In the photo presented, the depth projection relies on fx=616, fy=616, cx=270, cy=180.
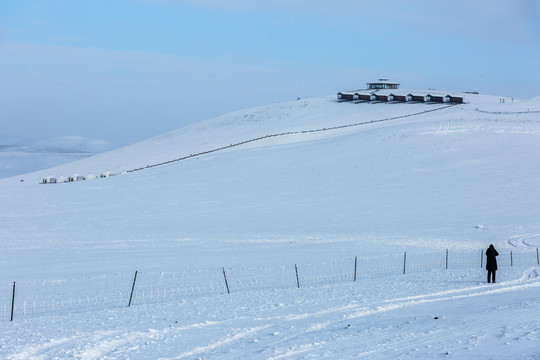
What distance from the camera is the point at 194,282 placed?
2209 centimetres

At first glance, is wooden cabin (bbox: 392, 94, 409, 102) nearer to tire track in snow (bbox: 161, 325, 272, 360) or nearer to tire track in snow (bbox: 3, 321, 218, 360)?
tire track in snow (bbox: 161, 325, 272, 360)

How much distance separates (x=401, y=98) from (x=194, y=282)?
96.4 metres

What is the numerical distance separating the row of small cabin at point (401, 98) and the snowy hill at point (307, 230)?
2240 centimetres

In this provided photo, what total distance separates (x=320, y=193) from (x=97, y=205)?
16.4 m

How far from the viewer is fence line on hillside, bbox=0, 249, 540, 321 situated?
19016mm

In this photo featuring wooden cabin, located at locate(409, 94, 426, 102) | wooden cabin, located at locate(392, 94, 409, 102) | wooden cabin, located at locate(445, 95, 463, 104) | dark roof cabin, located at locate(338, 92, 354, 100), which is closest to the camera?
wooden cabin, located at locate(445, 95, 463, 104)

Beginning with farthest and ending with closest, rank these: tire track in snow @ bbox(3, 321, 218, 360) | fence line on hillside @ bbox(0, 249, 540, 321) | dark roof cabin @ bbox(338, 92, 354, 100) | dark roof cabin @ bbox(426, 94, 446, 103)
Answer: dark roof cabin @ bbox(338, 92, 354, 100)
dark roof cabin @ bbox(426, 94, 446, 103)
fence line on hillside @ bbox(0, 249, 540, 321)
tire track in snow @ bbox(3, 321, 218, 360)

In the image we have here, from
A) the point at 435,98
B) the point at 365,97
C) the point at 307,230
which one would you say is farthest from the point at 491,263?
the point at 365,97

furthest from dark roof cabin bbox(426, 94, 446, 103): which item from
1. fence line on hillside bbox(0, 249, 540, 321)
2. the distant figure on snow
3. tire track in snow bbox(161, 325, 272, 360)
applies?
tire track in snow bbox(161, 325, 272, 360)

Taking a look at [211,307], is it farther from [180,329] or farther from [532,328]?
[532,328]

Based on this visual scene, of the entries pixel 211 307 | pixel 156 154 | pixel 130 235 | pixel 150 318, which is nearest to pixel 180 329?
pixel 150 318

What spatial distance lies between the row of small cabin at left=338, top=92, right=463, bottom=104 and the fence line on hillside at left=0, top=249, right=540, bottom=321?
3247 inches

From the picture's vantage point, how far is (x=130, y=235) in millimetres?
34719

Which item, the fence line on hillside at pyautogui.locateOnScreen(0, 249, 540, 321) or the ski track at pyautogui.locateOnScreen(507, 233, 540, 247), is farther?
the ski track at pyautogui.locateOnScreen(507, 233, 540, 247)
